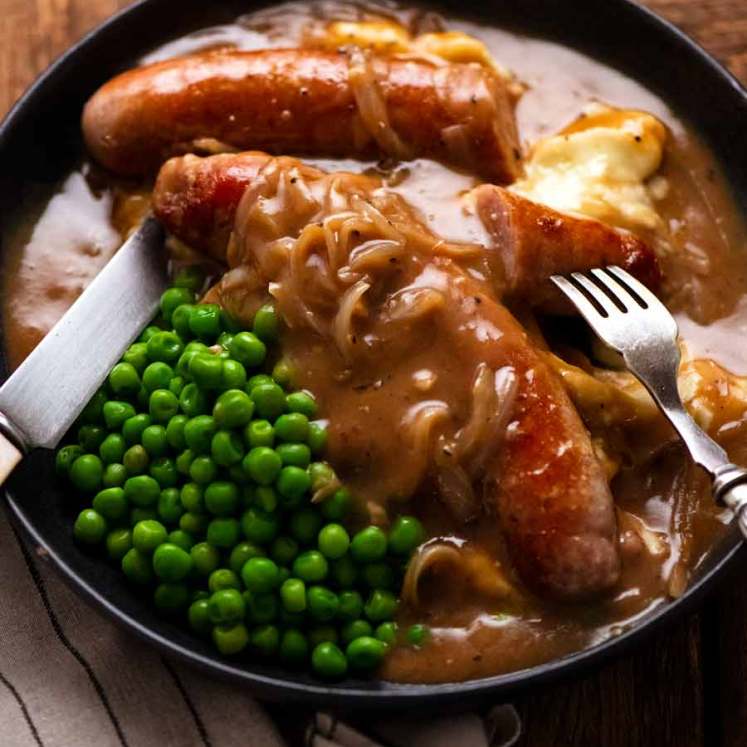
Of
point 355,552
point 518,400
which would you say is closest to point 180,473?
point 355,552

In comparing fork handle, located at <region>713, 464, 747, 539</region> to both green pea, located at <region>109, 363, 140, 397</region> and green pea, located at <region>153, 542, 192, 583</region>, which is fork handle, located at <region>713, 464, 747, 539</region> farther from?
green pea, located at <region>109, 363, 140, 397</region>

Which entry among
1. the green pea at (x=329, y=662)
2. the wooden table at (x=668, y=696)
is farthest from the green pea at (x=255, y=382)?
the wooden table at (x=668, y=696)

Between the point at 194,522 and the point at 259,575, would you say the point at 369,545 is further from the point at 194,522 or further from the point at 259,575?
the point at 194,522

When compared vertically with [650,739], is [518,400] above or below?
above

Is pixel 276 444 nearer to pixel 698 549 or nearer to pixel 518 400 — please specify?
pixel 518 400

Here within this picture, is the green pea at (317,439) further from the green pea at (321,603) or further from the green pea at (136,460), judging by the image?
the green pea at (136,460)

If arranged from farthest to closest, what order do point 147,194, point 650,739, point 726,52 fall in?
point 726,52, point 147,194, point 650,739
